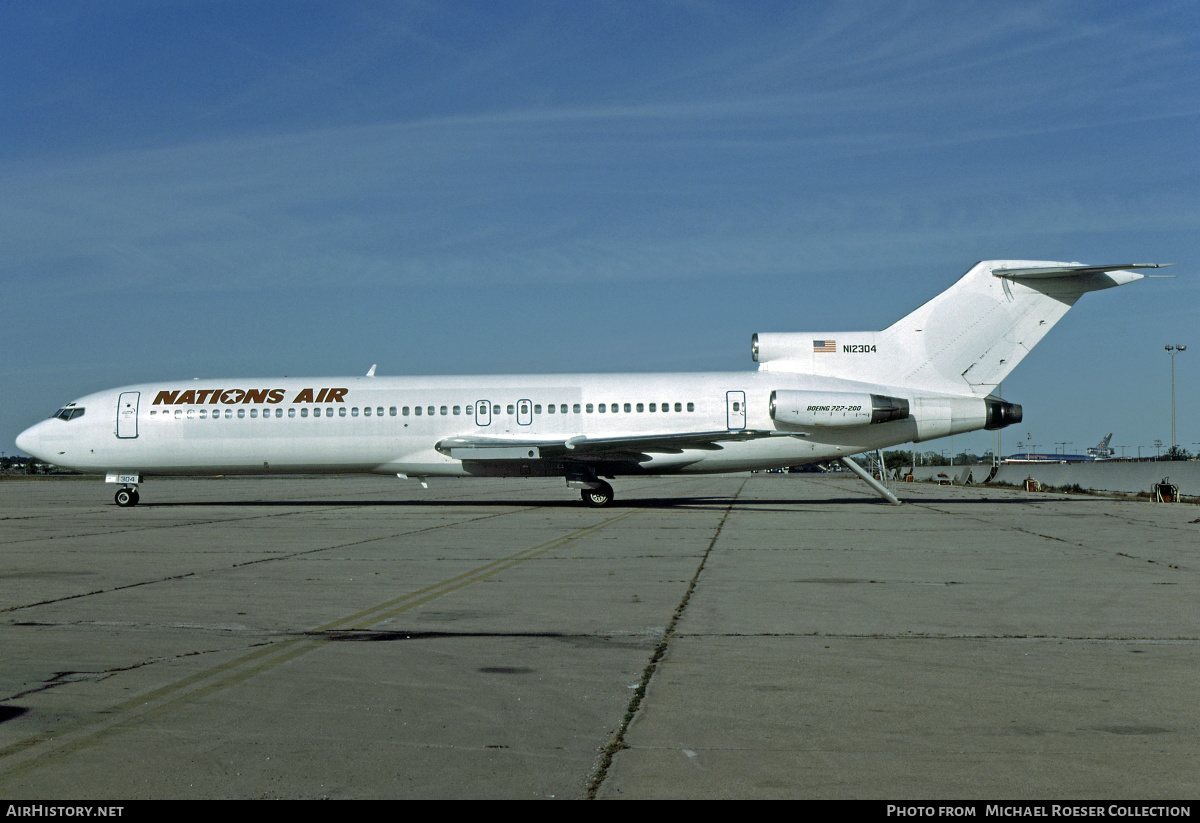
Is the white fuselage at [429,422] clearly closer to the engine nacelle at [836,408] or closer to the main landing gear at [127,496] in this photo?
the engine nacelle at [836,408]

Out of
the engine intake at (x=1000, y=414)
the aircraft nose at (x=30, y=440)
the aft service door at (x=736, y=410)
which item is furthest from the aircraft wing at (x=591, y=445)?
the aircraft nose at (x=30, y=440)

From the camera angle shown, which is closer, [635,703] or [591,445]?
[635,703]

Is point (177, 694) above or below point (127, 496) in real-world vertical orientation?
below

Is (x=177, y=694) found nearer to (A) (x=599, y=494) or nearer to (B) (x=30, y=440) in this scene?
(A) (x=599, y=494)

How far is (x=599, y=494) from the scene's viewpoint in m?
27.9

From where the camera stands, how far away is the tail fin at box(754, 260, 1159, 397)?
87.9ft

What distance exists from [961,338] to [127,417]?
2299cm

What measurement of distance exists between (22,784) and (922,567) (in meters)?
10.9

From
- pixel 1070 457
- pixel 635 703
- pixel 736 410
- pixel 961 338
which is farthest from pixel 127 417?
pixel 1070 457

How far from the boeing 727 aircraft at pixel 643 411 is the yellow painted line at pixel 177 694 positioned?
55.2 feet

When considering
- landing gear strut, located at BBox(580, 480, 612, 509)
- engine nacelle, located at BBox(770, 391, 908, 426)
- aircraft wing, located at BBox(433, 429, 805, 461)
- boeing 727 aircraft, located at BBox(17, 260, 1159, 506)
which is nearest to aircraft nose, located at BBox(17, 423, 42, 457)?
boeing 727 aircraft, located at BBox(17, 260, 1159, 506)

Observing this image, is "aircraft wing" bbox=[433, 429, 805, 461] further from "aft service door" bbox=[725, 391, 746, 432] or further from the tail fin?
the tail fin

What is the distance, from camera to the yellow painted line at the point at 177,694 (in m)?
4.88

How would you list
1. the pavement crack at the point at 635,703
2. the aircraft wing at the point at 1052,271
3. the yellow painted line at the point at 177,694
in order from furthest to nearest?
the aircraft wing at the point at 1052,271, the yellow painted line at the point at 177,694, the pavement crack at the point at 635,703
